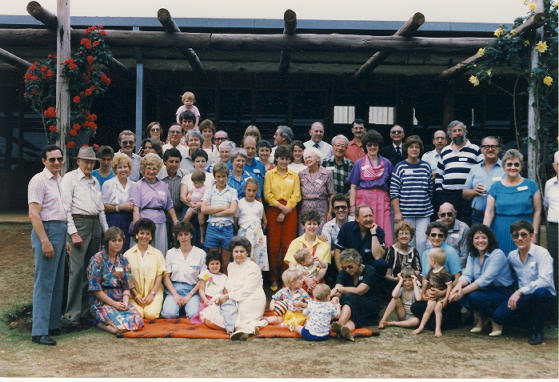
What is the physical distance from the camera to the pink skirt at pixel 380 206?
5.94m

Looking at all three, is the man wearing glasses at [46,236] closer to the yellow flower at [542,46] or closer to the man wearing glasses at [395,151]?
the man wearing glasses at [395,151]

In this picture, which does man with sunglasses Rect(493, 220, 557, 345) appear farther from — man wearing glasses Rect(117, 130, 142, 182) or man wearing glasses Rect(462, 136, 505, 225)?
man wearing glasses Rect(117, 130, 142, 182)

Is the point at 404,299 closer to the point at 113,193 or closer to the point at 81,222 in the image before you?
the point at 113,193

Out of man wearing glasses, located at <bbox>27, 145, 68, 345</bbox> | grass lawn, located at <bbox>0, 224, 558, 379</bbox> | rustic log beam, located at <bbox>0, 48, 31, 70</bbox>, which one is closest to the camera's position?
grass lawn, located at <bbox>0, 224, 558, 379</bbox>

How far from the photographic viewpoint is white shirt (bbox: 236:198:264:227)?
5.73m

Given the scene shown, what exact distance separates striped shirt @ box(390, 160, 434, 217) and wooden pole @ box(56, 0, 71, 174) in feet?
12.2

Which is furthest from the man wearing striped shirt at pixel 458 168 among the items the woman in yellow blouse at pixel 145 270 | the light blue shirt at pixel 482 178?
the woman in yellow blouse at pixel 145 270

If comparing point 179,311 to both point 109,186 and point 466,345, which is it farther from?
point 466,345

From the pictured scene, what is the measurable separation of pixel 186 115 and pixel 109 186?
186 centimetres

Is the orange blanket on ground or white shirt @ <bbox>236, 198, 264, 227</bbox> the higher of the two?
white shirt @ <bbox>236, 198, 264, 227</bbox>

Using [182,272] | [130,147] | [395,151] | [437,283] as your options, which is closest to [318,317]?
[437,283]

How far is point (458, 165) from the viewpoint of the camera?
5918 mm

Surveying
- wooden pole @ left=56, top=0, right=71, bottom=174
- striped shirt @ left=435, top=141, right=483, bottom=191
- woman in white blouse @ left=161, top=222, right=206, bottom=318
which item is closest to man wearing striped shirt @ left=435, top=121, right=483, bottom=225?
striped shirt @ left=435, top=141, right=483, bottom=191

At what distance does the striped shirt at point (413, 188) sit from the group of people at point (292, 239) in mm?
15
